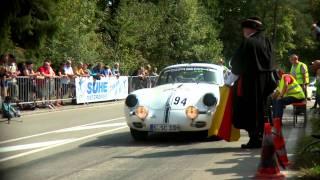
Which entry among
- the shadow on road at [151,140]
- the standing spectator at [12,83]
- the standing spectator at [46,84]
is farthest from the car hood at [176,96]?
the standing spectator at [46,84]

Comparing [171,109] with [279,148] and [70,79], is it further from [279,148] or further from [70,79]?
[70,79]

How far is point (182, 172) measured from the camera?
7.81 metres

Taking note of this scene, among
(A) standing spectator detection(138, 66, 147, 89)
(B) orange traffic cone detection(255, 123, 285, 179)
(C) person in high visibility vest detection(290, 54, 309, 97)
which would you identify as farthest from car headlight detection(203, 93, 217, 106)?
(A) standing spectator detection(138, 66, 147, 89)

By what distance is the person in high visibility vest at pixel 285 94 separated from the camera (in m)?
13.3

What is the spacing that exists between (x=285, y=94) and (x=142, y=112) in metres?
4.15

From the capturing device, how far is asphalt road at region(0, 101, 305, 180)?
7.73m

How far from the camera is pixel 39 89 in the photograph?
2081 cm

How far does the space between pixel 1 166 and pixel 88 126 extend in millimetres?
10728

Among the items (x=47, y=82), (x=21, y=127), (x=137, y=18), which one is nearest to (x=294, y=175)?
(x=21, y=127)

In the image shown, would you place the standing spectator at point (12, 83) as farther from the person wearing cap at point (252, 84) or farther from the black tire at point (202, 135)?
the person wearing cap at point (252, 84)

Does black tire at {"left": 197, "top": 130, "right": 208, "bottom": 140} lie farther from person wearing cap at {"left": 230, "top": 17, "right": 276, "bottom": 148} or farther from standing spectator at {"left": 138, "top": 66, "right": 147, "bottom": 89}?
standing spectator at {"left": 138, "top": 66, "right": 147, "bottom": 89}

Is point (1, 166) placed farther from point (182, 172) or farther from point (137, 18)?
point (137, 18)

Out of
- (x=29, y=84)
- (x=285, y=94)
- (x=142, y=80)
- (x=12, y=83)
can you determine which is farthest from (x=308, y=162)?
(x=142, y=80)

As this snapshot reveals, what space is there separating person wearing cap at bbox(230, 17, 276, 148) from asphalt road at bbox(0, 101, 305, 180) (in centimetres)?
45
